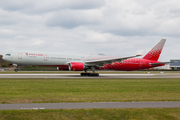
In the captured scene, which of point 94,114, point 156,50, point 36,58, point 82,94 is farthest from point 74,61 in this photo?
point 94,114

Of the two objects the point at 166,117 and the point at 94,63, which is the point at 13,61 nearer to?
the point at 94,63

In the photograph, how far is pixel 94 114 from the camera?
9320mm

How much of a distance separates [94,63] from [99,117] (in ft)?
103

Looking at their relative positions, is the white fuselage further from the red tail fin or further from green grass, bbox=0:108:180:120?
green grass, bbox=0:108:180:120

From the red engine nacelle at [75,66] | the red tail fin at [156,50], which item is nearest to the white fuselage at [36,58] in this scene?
the red engine nacelle at [75,66]

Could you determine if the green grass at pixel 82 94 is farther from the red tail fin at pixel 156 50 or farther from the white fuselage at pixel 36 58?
the red tail fin at pixel 156 50

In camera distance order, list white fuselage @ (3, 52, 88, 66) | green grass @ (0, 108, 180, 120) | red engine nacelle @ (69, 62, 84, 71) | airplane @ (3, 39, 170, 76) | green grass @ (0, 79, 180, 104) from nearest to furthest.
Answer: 1. green grass @ (0, 108, 180, 120)
2. green grass @ (0, 79, 180, 104)
3. white fuselage @ (3, 52, 88, 66)
4. airplane @ (3, 39, 170, 76)
5. red engine nacelle @ (69, 62, 84, 71)

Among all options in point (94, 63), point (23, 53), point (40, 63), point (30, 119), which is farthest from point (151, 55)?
point (30, 119)

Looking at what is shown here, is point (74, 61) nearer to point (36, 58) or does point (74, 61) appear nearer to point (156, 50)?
point (36, 58)

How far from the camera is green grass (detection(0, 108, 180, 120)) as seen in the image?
8.77m

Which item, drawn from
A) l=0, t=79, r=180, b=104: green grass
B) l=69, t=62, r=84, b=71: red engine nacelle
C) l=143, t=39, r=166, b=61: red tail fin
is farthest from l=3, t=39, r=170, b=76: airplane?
l=0, t=79, r=180, b=104: green grass

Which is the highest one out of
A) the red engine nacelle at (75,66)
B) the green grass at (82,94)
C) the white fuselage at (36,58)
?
the white fuselage at (36,58)

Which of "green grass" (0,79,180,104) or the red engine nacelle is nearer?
"green grass" (0,79,180,104)

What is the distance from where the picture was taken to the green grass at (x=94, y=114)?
345 inches
